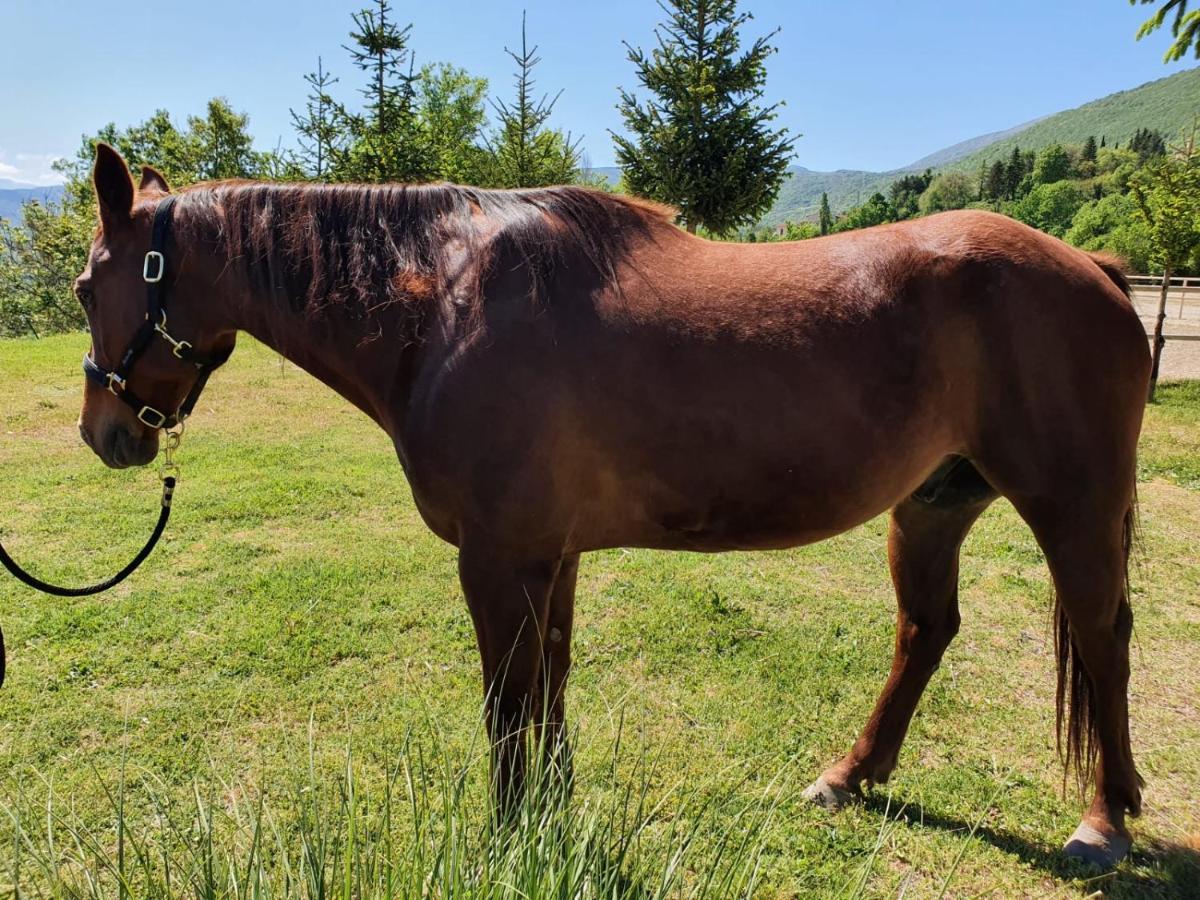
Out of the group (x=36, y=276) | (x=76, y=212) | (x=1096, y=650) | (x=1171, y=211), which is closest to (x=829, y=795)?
(x=1096, y=650)

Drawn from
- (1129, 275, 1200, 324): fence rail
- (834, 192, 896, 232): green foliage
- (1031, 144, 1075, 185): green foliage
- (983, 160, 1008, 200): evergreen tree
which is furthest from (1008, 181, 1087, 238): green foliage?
(1129, 275, 1200, 324): fence rail

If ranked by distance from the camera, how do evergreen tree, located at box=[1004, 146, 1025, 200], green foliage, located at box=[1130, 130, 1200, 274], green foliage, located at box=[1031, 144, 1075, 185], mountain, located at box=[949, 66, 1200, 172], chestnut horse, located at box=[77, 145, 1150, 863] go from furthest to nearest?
mountain, located at box=[949, 66, 1200, 172] < evergreen tree, located at box=[1004, 146, 1025, 200] < green foliage, located at box=[1031, 144, 1075, 185] < green foliage, located at box=[1130, 130, 1200, 274] < chestnut horse, located at box=[77, 145, 1150, 863]

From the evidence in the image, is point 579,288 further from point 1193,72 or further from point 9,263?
point 1193,72

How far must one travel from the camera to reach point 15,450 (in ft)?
23.6

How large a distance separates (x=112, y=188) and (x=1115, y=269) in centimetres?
322

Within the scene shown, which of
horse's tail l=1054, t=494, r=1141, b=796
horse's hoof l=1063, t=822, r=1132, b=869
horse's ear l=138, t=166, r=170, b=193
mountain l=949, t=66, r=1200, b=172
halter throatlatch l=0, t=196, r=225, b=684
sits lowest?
horse's hoof l=1063, t=822, r=1132, b=869

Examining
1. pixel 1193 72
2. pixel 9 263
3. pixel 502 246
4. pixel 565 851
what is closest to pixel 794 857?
pixel 565 851

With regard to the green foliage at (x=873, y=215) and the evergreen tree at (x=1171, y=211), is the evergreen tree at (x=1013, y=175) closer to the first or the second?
the green foliage at (x=873, y=215)

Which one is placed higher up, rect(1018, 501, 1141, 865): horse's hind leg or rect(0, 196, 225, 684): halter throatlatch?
rect(0, 196, 225, 684): halter throatlatch

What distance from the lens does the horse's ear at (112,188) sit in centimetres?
202

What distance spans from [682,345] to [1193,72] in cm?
26978

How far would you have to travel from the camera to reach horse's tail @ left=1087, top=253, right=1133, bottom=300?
7.46ft

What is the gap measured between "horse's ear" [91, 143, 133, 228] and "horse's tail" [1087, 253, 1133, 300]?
3077mm

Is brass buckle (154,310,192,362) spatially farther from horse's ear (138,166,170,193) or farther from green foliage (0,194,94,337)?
green foliage (0,194,94,337)
